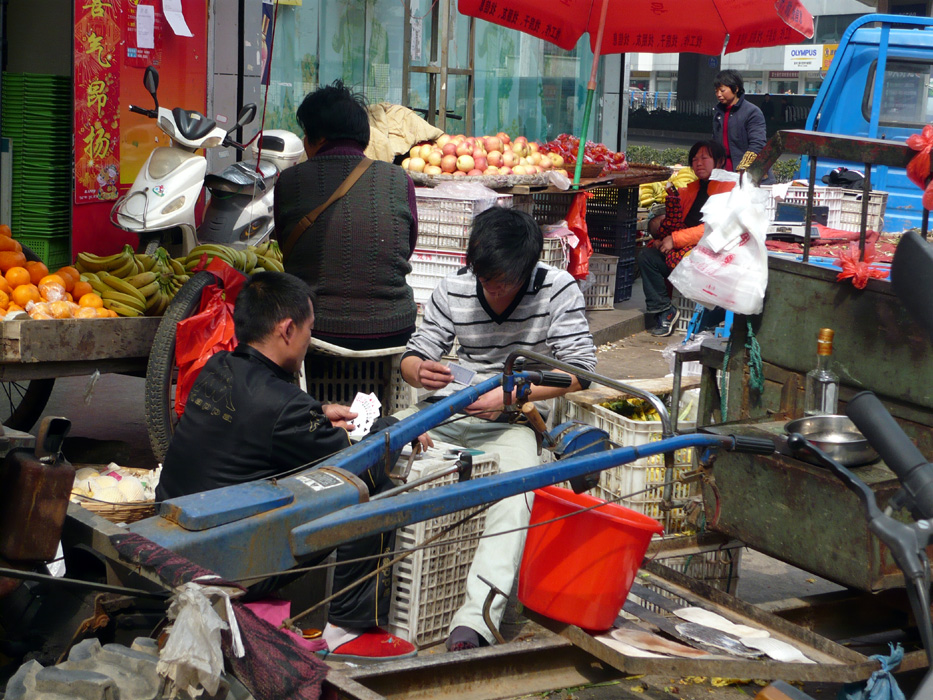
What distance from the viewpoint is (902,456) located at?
1.68m

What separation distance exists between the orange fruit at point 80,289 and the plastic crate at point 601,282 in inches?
216

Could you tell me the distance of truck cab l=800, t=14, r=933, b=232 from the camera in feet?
29.6

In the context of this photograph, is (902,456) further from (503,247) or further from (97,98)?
(97,98)

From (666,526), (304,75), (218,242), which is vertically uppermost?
(304,75)

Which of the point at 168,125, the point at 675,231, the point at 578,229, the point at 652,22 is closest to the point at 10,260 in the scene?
the point at 168,125

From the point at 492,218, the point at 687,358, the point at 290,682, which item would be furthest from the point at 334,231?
the point at 290,682

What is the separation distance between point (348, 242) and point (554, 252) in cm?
335

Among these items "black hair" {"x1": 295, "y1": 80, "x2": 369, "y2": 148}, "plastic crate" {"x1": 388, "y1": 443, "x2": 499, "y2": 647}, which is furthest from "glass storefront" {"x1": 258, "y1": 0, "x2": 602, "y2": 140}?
"plastic crate" {"x1": 388, "y1": 443, "x2": 499, "y2": 647}

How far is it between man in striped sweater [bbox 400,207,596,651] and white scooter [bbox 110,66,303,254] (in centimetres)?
167

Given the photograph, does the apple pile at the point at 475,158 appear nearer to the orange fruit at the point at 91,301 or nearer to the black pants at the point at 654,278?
the black pants at the point at 654,278

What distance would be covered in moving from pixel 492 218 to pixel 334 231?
1003 millimetres

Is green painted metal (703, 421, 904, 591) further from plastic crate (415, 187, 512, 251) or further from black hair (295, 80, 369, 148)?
plastic crate (415, 187, 512, 251)

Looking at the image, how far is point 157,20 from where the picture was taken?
22.3 feet

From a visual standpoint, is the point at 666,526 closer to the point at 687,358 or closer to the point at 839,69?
the point at 687,358
